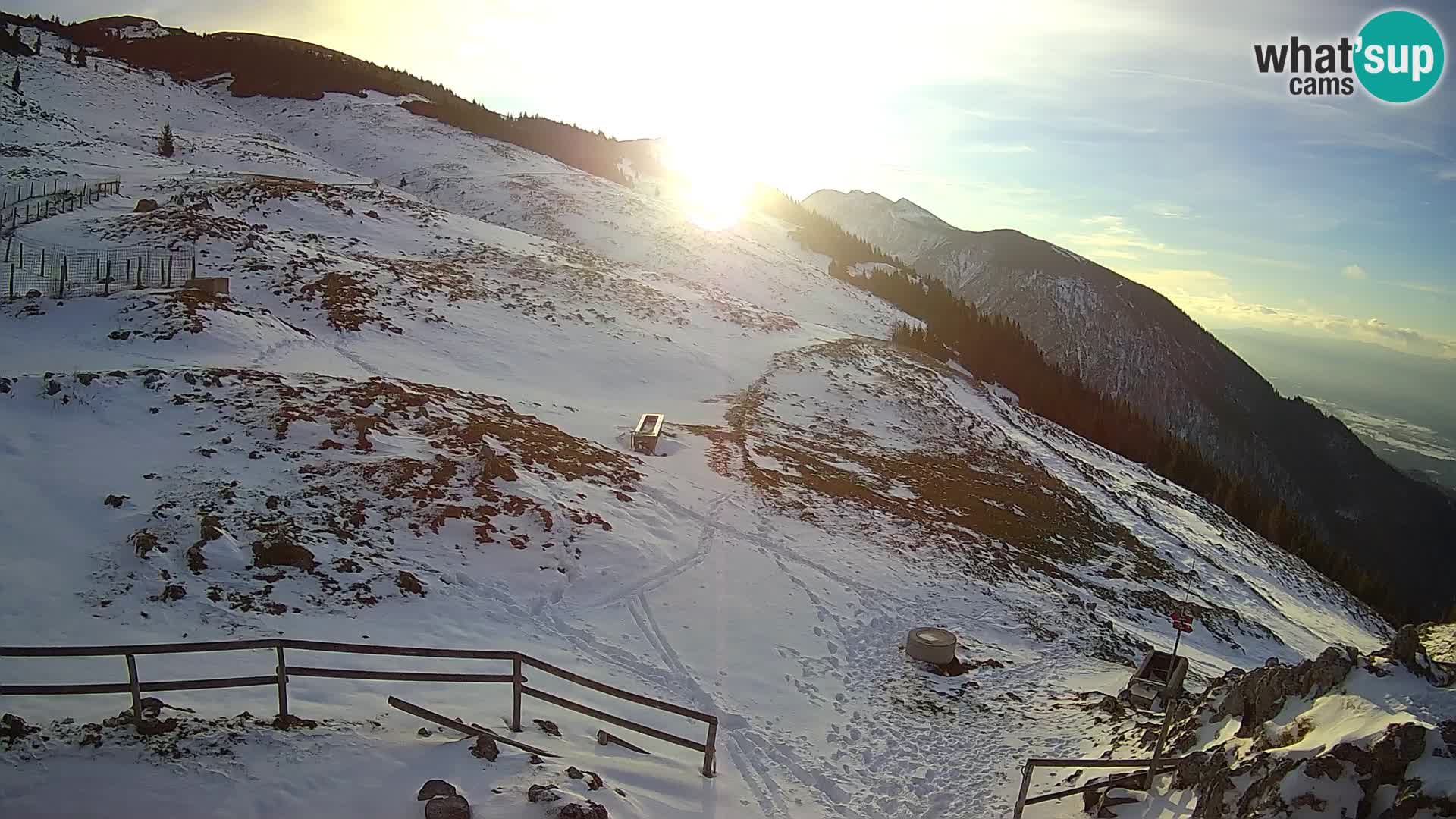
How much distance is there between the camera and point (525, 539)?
15555 millimetres

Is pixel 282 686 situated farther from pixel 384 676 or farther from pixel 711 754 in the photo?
pixel 711 754

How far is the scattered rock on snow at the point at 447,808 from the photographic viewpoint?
6.94 m

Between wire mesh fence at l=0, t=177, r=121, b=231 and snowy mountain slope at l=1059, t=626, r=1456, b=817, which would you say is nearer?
snowy mountain slope at l=1059, t=626, r=1456, b=817

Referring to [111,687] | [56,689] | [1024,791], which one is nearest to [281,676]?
[111,687]

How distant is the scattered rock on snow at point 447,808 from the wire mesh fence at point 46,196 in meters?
35.2

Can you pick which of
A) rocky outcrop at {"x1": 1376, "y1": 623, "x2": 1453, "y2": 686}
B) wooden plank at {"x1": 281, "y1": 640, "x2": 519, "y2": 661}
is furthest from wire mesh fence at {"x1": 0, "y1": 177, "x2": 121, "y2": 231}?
rocky outcrop at {"x1": 1376, "y1": 623, "x2": 1453, "y2": 686}

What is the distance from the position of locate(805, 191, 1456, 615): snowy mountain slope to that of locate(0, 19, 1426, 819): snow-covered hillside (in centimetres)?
9094

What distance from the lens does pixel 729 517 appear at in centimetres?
2006

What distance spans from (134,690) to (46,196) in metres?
40.9

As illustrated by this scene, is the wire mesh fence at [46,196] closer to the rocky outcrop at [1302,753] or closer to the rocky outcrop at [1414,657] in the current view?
the rocky outcrop at [1302,753]

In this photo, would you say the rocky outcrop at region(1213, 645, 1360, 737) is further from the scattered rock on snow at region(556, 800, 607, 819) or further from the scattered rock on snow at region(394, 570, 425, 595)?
the scattered rock on snow at region(394, 570, 425, 595)

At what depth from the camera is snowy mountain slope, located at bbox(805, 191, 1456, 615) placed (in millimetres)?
120062

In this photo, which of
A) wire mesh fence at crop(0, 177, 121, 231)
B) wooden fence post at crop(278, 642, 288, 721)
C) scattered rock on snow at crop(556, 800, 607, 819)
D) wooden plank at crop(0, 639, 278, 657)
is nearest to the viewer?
wooden plank at crop(0, 639, 278, 657)

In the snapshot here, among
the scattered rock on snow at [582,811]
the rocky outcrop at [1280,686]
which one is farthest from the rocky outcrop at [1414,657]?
the scattered rock on snow at [582,811]
